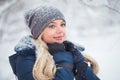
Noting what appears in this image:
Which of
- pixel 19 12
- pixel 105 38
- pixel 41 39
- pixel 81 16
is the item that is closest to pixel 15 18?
pixel 19 12

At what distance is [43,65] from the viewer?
74.1 inches

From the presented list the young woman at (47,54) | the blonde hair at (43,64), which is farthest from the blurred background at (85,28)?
the blonde hair at (43,64)

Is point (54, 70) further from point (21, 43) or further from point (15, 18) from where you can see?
point (15, 18)

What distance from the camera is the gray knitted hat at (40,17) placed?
78.5 inches

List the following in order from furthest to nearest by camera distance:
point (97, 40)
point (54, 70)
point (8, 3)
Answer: point (8, 3)
point (97, 40)
point (54, 70)

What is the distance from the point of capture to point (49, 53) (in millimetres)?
1965

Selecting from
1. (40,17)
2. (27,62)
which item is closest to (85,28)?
(40,17)

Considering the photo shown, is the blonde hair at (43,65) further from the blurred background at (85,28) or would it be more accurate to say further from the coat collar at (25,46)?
the blurred background at (85,28)

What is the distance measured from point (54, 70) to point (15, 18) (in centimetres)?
266

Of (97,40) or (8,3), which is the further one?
(8,3)

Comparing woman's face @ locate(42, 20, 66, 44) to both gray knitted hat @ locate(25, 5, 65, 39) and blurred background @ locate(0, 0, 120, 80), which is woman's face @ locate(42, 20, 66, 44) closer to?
gray knitted hat @ locate(25, 5, 65, 39)

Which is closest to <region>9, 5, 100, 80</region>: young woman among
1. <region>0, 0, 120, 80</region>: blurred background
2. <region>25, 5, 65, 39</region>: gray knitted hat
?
<region>25, 5, 65, 39</region>: gray knitted hat

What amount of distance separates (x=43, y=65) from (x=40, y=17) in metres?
0.29

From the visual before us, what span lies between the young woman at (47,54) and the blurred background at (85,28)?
1.75 metres
